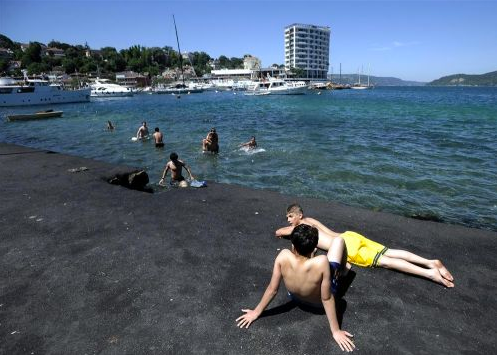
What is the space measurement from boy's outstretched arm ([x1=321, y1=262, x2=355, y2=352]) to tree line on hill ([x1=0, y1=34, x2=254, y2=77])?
476ft

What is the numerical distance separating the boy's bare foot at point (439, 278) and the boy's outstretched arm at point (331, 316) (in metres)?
1.87

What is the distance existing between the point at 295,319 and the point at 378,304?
1192mm

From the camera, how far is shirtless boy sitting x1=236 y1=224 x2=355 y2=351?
3447mm

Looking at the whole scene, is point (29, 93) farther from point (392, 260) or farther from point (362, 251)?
point (392, 260)

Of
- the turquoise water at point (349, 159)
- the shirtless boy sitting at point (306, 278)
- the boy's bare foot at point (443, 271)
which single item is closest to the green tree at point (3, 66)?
the turquoise water at point (349, 159)

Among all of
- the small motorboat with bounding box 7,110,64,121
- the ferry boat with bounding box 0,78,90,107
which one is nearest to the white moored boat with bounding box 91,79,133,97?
the ferry boat with bounding box 0,78,90,107

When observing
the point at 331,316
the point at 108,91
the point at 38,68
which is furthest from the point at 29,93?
the point at 38,68

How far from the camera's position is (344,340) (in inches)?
136

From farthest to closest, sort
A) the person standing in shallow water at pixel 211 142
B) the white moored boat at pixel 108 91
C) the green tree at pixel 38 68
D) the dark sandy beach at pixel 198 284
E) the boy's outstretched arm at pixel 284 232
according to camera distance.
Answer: the green tree at pixel 38 68
the white moored boat at pixel 108 91
the person standing in shallow water at pixel 211 142
the boy's outstretched arm at pixel 284 232
the dark sandy beach at pixel 198 284

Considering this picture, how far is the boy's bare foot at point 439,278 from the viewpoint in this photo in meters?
4.52

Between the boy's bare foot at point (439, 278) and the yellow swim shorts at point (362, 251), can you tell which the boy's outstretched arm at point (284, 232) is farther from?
the boy's bare foot at point (439, 278)

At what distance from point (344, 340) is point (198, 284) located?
211cm

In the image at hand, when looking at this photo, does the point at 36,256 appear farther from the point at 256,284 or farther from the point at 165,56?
the point at 165,56

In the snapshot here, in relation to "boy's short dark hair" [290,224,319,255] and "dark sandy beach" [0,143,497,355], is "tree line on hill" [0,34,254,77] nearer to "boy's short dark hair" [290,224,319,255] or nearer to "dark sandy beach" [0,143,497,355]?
"dark sandy beach" [0,143,497,355]
